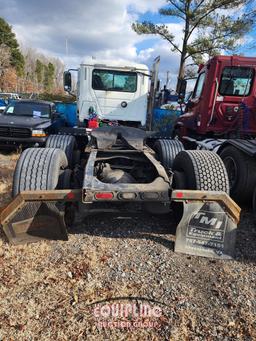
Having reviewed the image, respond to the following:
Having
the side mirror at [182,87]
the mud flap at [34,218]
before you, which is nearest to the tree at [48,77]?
the side mirror at [182,87]

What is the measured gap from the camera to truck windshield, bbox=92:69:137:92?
25.5 feet

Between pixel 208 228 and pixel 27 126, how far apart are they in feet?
20.4

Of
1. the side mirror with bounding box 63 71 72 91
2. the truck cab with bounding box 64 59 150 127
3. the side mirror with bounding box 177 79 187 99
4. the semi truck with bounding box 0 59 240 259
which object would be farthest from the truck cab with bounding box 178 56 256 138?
the side mirror with bounding box 63 71 72 91

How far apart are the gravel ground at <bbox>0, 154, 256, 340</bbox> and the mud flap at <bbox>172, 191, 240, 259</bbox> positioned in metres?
0.11

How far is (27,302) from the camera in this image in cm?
228

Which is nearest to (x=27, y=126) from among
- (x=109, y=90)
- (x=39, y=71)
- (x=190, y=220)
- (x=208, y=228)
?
(x=109, y=90)

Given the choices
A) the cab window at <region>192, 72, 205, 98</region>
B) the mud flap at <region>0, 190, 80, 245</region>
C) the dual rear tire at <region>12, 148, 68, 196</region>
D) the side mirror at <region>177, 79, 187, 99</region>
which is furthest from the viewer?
the side mirror at <region>177, 79, 187, 99</region>

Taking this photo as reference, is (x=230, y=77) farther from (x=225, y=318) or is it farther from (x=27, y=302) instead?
(x=27, y=302)

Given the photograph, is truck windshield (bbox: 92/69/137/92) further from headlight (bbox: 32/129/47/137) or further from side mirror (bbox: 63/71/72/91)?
headlight (bbox: 32/129/47/137)

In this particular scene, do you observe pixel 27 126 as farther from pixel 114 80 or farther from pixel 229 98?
pixel 229 98

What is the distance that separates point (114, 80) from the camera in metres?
7.83

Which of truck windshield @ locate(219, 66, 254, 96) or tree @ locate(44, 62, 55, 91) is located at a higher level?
truck windshield @ locate(219, 66, 254, 96)

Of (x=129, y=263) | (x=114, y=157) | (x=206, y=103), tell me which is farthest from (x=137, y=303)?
(x=206, y=103)

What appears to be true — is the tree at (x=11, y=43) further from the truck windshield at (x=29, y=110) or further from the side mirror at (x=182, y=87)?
the side mirror at (x=182, y=87)
